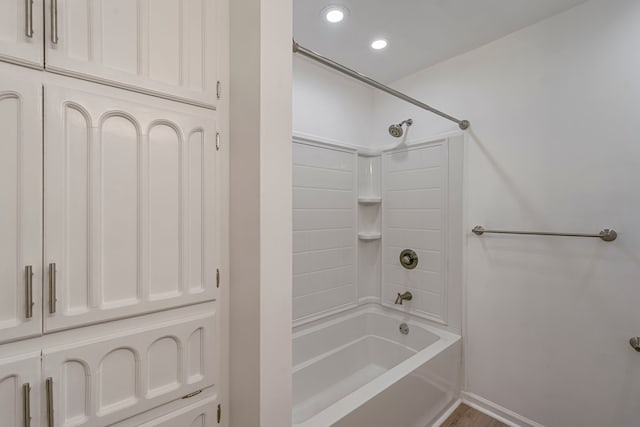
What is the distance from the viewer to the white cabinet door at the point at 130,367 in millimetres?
840

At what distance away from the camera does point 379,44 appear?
196 centimetres

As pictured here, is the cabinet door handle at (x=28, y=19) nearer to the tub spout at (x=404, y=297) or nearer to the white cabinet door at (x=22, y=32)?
the white cabinet door at (x=22, y=32)

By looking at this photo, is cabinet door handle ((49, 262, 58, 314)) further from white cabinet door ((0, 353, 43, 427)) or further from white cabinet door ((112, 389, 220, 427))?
white cabinet door ((112, 389, 220, 427))

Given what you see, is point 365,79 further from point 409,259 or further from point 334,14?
point 409,259

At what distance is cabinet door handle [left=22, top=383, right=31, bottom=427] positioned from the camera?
2.55 feet

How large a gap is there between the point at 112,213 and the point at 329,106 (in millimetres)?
1875

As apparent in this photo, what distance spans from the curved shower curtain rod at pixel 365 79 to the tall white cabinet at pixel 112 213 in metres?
0.37

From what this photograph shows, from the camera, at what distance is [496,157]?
1.91m

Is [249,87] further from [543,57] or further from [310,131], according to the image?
[543,57]

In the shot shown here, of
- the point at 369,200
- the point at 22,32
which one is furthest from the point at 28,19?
the point at 369,200

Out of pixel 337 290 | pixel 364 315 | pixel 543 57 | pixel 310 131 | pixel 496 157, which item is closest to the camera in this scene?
pixel 543 57

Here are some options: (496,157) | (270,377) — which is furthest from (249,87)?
(496,157)

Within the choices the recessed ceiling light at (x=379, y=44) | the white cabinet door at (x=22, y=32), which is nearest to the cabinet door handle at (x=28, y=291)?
the white cabinet door at (x=22, y=32)

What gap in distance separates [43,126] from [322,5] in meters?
1.46
